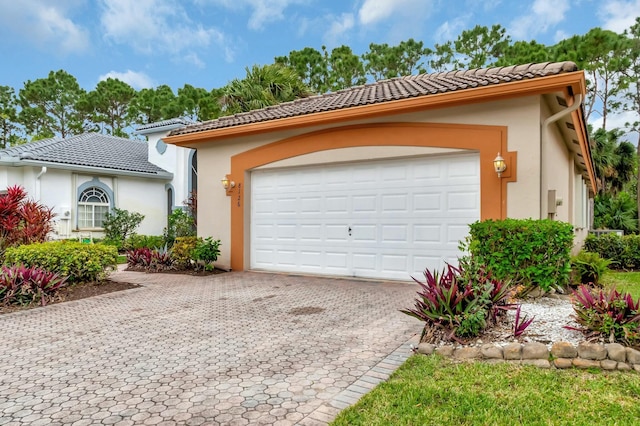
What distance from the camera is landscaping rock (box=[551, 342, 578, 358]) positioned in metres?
3.57

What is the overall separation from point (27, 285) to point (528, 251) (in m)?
7.62

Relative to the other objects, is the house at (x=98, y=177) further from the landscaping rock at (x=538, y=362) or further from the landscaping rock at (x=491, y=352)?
the landscaping rock at (x=538, y=362)

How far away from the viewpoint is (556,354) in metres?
3.60

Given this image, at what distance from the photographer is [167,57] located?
21281 mm

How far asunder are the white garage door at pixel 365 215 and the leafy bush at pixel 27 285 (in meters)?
4.43

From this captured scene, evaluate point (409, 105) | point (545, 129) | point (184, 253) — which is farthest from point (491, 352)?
point (184, 253)

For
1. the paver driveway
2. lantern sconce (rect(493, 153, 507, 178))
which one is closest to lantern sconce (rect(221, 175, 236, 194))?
the paver driveway

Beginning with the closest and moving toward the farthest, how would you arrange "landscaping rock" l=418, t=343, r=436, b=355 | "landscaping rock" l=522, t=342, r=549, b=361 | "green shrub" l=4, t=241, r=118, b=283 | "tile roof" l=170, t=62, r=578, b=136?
"landscaping rock" l=522, t=342, r=549, b=361 < "landscaping rock" l=418, t=343, r=436, b=355 < "tile roof" l=170, t=62, r=578, b=136 < "green shrub" l=4, t=241, r=118, b=283

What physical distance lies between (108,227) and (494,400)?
52.5 feet

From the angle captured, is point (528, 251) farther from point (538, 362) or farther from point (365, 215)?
point (365, 215)

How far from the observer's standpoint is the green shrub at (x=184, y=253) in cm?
1003

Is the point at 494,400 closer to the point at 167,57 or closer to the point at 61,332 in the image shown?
the point at 61,332

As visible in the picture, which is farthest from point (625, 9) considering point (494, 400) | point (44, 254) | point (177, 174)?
point (44, 254)

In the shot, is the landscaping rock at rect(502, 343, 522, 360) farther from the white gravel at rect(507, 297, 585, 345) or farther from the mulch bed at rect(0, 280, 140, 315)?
the mulch bed at rect(0, 280, 140, 315)
